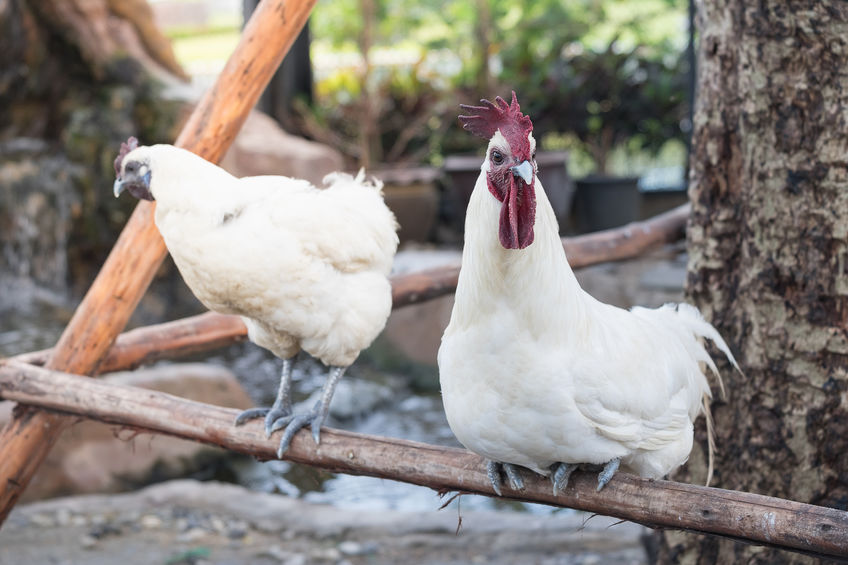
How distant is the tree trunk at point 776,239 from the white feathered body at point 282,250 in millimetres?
1046

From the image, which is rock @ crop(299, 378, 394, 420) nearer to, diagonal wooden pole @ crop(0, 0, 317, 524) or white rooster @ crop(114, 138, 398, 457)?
diagonal wooden pole @ crop(0, 0, 317, 524)

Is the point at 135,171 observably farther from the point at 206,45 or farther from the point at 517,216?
the point at 206,45

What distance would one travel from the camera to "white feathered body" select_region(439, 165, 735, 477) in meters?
1.78

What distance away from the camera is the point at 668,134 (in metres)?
8.50

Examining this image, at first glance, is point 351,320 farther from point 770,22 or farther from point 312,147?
point 312,147

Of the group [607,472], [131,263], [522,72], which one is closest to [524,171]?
[607,472]

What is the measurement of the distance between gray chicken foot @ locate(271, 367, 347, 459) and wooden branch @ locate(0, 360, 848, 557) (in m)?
0.02

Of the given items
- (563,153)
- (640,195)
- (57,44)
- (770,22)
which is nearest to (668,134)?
(640,195)

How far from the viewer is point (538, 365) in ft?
5.94

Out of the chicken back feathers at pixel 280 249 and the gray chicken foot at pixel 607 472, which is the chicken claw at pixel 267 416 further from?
the gray chicken foot at pixel 607 472

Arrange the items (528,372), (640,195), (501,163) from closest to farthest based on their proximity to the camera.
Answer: (501,163) < (528,372) < (640,195)

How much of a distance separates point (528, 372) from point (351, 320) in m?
0.90

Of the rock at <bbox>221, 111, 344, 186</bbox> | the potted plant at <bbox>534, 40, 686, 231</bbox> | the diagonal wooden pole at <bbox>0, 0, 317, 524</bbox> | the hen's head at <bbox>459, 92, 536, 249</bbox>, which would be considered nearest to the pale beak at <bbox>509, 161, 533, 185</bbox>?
the hen's head at <bbox>459, 92, 536, 249</bbox>

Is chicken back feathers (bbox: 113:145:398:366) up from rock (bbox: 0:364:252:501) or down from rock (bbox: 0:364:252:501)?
up
